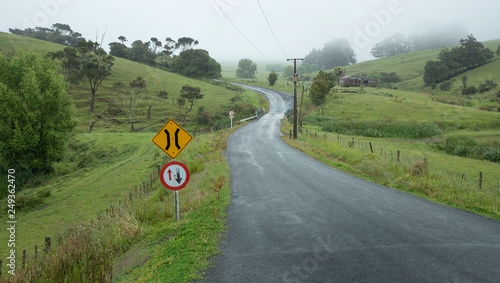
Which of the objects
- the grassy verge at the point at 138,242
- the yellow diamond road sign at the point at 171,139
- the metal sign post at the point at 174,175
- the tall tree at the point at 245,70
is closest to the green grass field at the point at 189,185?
the grassy verge at the point at 138,242

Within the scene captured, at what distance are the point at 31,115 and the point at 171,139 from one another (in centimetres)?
2380

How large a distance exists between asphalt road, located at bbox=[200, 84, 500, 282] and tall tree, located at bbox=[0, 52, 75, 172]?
22664mm

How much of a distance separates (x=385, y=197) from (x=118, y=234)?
9.24 meters

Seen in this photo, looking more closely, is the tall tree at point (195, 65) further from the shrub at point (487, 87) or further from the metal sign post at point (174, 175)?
the metal sign post at point (174, 175)

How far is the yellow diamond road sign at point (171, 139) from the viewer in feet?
27.0

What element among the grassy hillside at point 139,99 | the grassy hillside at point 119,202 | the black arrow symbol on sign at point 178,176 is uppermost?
the grassy hillside at point 139,99

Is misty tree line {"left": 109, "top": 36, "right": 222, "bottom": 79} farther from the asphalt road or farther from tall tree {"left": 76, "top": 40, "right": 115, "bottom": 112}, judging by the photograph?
the asphalt road

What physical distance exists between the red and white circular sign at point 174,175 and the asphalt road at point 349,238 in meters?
1.87

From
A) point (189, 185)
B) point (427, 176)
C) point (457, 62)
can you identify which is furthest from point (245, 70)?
point (427, 176)

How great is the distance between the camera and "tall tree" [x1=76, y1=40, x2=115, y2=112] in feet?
183

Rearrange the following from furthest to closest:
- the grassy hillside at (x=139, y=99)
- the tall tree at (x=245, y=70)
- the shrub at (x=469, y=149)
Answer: the tall tree at (x=245, y=70) → the grassy hillside at (x=139, y=99) → the shrub at (x=469, y=149)

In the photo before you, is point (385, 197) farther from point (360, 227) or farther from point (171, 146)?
point (171, 146)

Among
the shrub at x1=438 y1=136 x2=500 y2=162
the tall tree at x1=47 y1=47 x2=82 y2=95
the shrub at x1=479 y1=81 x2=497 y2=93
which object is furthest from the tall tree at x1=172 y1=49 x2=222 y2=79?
the shrub at x1=438 y1=136 x2=500 y2=162

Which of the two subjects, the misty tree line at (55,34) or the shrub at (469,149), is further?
the misty tree line at (55,34)
